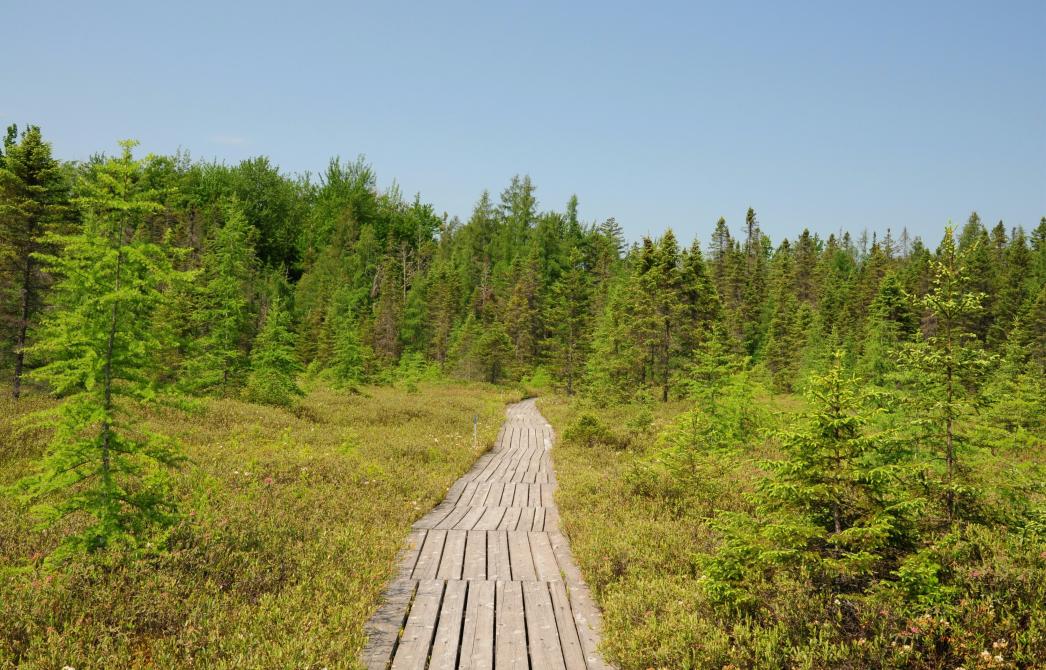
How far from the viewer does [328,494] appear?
11.5m

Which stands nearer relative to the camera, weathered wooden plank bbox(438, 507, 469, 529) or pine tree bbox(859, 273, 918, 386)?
weathered wooden plank bbox(438, 507, 469, 529)

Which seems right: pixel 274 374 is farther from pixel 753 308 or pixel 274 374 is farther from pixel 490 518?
pixel 753 308

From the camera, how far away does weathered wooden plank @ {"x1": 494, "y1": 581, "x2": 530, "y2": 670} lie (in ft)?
19.3

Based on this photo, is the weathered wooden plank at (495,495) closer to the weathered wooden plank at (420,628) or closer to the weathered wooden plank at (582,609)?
the weathered wooden plank at (582,609)

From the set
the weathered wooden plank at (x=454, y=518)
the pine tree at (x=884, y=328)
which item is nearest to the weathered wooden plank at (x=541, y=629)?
the weathered wooden plank at (x=454, y=518)

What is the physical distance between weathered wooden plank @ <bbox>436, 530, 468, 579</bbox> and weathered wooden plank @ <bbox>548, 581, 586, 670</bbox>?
159cm

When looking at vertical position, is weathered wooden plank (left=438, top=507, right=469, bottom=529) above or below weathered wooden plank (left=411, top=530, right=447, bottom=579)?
below

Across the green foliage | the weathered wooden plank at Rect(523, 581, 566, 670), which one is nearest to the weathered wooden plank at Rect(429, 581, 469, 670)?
Answer: the weathered wooden plank at Rect(523, 581, 566, 670)

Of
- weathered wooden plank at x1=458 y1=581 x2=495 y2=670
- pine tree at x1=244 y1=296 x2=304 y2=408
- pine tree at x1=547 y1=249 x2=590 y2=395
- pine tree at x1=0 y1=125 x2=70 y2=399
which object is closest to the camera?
weathered wooden plank at x1=458 y1=581 x2=495 y2=670

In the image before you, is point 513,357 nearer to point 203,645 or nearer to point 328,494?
point 328,494

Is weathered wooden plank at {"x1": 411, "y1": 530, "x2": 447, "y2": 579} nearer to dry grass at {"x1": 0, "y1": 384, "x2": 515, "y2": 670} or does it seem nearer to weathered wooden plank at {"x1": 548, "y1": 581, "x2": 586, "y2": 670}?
dry grass at {"x1": 0, "y1": 384, "x2": 515, "y2": 670}

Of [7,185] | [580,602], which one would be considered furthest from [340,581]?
[7,185]

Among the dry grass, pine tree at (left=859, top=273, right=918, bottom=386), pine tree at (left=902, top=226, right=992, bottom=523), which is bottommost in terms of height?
the dry grass

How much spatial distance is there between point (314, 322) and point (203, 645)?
57.7 m
